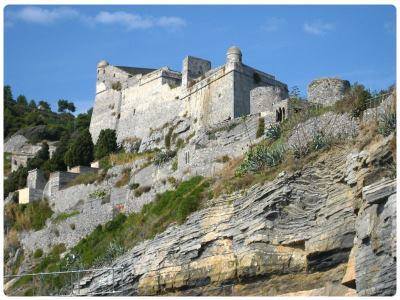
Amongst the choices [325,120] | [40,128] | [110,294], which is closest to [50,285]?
[110,294]

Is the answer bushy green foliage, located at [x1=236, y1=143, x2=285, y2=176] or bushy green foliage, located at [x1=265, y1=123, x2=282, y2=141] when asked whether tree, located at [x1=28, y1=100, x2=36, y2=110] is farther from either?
bushy green foliage, located at [x1=236, y1=143, x2=285, y2=176]

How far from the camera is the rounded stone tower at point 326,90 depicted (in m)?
31.7

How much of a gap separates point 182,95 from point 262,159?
49.3ft

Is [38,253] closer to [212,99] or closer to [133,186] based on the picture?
[133,186]

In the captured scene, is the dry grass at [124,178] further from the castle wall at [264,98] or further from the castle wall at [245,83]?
the castle wall at [264,98]

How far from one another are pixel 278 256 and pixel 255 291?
0.97m

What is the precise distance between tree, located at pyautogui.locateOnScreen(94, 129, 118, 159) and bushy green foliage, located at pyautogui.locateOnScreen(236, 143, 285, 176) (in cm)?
1606

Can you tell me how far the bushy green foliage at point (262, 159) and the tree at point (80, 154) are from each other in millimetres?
16053

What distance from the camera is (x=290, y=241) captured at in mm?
22984

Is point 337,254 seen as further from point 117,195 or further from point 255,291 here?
point 117,195

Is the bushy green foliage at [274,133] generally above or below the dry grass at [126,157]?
below

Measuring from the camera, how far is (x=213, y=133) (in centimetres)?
3462

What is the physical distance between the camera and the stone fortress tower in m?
37.5

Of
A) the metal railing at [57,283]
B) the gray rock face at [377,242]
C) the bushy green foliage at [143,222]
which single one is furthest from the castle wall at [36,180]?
the gray rock face at [377,242]
